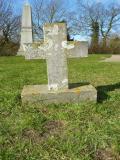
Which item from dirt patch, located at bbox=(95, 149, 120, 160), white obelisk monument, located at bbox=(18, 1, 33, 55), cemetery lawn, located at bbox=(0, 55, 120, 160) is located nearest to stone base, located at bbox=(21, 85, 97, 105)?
cemetery lawn, located at bbox=(0, 55, 120, 160)

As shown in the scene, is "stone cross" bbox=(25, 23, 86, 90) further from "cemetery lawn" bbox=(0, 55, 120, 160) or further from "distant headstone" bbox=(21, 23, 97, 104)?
"cemetery lawn" bbox=(0, 55, 120, 160)

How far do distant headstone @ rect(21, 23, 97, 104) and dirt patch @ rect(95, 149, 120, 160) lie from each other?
2.09 meters

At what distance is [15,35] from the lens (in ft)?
147

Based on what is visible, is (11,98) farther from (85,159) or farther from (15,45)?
(15,45)

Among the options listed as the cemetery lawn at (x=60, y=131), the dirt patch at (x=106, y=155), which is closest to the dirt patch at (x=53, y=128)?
the cemetery lawn at (x=60, y=131)

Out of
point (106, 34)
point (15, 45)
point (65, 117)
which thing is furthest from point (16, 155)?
point (106, 34)

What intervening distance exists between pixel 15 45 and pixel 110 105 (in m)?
31.9

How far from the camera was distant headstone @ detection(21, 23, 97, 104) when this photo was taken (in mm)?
5867

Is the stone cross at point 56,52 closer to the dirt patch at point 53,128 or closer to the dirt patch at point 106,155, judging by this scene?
the dirt patch at point 53,128

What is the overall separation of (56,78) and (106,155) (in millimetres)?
2608

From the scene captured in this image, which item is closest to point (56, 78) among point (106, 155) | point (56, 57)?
point (56, 57)

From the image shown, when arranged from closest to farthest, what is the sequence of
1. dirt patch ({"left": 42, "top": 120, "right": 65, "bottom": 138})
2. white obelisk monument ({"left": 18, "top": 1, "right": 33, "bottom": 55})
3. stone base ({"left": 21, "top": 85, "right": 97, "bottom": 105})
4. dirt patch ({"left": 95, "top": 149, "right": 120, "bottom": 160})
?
dirt patch ({"left": 95, "top": 149, "right": 120, "bottom": 160}) < dirt patch ({"left": 42, "top": 120, "right": 65, "bottom": 138}) < stone base ({"left": 21, "top": 85, "right": 97, "bottom": 105}) < white obelisk monument ({"left": 18, "top": 1, "right": 33, "bottom": 55})

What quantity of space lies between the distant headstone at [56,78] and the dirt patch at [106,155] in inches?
82.5

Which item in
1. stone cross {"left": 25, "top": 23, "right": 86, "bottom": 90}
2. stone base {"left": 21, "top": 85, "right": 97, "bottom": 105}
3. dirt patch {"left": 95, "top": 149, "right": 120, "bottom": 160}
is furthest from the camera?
stone cross {"left": 25, "top": 23, "right": 86, "bottom": 90}
